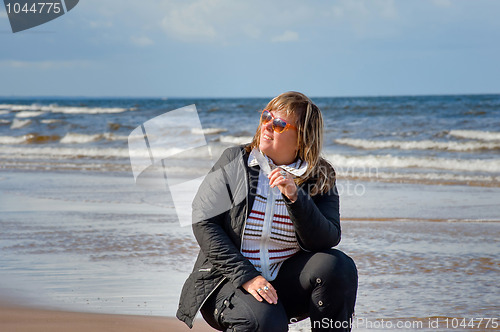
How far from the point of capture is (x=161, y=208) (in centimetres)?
790

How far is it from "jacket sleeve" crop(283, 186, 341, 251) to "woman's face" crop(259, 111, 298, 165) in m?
0.19

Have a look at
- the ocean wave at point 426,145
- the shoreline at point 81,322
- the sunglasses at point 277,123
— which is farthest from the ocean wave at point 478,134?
the sunglasses at point 277,123

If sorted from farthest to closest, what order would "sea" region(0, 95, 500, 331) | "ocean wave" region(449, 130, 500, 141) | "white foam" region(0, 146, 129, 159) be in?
"ocean wave" region(449, 130, 500, 141), "white foam" region(0, 146, 129, 159), "sea" region(0, 95, 500, 331)

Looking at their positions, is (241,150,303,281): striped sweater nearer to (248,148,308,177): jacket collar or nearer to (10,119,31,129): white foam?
(248,148,308,177): jacket collar

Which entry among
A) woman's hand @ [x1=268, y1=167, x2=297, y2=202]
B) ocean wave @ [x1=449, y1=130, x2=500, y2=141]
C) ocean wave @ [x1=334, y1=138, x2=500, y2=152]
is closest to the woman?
woman's hand @ [x1=268, y1=167, x2=297, y2=202]

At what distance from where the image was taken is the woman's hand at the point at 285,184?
2646 mm

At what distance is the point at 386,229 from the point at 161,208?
287 cm

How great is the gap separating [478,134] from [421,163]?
738 cm

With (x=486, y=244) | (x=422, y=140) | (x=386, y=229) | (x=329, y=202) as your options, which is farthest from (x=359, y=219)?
(x=422, y=140)

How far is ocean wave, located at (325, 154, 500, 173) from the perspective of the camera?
12719 millimetres

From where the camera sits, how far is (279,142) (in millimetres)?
2920

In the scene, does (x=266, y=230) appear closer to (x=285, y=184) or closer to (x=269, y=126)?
(x=285, y=184)

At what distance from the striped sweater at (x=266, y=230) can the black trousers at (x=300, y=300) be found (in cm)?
9

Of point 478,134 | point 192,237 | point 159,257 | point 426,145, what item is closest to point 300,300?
point 159,257
